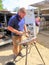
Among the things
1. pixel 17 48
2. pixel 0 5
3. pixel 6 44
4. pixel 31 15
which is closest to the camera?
pixel 17 48

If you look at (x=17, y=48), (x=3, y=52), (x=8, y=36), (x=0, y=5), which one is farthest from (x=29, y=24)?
(x=0, y=5)

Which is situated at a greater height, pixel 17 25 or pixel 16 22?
pixel 16 22

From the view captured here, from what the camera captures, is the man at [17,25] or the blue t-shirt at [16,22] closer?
the man at [17,25]

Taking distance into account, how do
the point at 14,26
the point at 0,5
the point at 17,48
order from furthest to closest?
the point at 0,5, the point at 17,48, the point at 14,26

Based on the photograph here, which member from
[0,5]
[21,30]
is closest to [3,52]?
[21,30]

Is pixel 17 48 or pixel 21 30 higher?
pixel 21 30

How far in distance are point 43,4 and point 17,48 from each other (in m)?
6.65

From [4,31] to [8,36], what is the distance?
36 cm

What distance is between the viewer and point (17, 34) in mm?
6301

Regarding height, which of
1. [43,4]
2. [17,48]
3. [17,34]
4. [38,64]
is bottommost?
[38,64]

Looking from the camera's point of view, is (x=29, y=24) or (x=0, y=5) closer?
(x=29, y=24)

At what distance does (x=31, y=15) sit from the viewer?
34.9 feet

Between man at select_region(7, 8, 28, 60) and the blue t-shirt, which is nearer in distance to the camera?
man at select_region(7, 8, 28, 60)

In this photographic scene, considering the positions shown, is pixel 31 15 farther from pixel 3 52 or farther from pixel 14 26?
pixel 14 26
